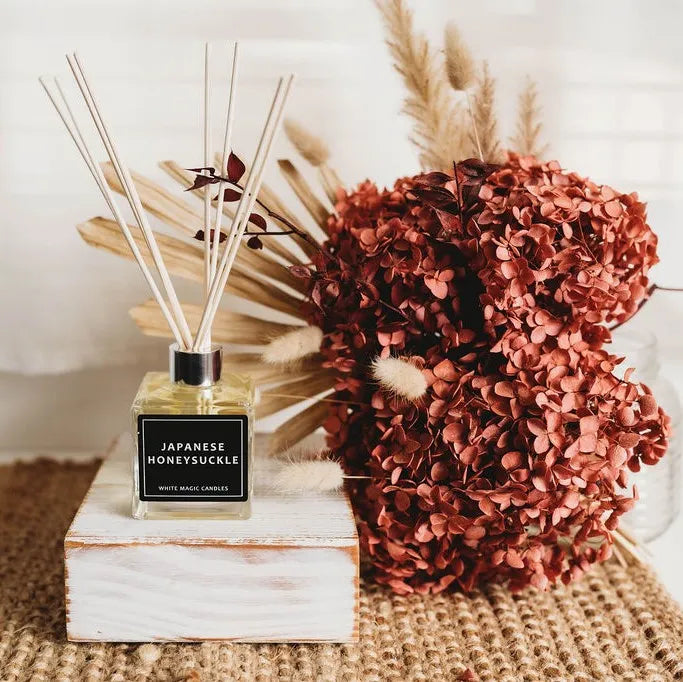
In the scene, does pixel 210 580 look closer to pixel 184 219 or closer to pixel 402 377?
pixel 402 377

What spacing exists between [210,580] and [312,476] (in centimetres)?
12

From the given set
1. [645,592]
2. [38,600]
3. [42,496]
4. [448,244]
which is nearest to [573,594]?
[645,592]

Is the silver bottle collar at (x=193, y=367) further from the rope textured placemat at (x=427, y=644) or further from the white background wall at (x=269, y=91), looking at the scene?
the white background wall at (x=269, y=91)

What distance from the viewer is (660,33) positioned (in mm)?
915

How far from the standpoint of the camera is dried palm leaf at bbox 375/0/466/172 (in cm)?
77

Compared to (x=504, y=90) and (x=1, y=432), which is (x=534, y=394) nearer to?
(x=504, y=90)

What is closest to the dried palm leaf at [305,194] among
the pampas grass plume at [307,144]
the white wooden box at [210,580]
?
the pampas grass plume at [307,144]

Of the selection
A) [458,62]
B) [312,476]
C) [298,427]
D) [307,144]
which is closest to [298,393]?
[298,427]

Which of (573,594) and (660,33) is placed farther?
(660,33)

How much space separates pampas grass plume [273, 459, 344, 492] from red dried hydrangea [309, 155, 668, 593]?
3cm

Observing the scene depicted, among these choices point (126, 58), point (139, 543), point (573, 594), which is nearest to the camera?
point (139, 543)

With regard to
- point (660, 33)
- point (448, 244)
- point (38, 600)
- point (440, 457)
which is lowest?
point (38, 600)

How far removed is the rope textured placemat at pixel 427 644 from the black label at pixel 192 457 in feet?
0.41

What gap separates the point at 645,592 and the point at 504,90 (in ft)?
1.83
